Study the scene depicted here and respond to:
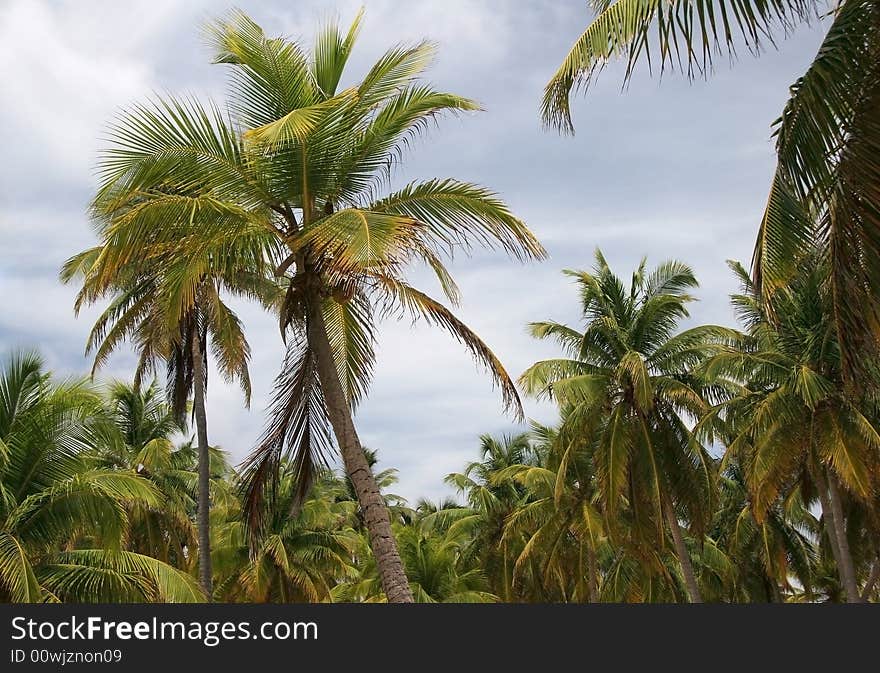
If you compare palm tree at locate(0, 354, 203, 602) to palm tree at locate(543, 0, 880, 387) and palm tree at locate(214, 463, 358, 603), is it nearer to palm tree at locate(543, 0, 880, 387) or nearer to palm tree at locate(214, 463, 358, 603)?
palm tree at locate(543, 0, 880, 387)

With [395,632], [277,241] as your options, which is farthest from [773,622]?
[277,241]

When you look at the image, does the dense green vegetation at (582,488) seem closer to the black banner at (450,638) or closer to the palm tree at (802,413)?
the palm tree at (802,413)

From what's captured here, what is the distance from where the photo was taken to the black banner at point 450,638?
6.15 metres

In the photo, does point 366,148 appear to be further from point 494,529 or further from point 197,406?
point 494,529

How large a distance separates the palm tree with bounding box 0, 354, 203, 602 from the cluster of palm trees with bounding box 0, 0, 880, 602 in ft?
0.11

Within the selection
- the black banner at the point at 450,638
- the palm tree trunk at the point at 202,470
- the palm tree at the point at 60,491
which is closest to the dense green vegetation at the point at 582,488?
the palm tree at the point at 60,491

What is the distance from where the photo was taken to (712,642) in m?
6.22

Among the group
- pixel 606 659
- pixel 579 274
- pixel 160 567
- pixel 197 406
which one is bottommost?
pixel 606 659

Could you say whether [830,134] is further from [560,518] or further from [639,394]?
[560,518]

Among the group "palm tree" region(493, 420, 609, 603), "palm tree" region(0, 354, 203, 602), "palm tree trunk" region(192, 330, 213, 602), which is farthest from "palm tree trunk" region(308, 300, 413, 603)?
"palm tree" region(493, 420, 609, 603)

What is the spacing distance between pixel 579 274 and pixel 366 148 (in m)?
13.1

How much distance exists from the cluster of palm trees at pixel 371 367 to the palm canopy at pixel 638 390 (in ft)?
0.22

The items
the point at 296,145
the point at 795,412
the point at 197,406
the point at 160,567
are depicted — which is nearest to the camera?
the point at 296,145

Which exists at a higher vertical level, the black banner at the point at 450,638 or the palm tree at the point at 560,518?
the palm tree at the point at 560,518
